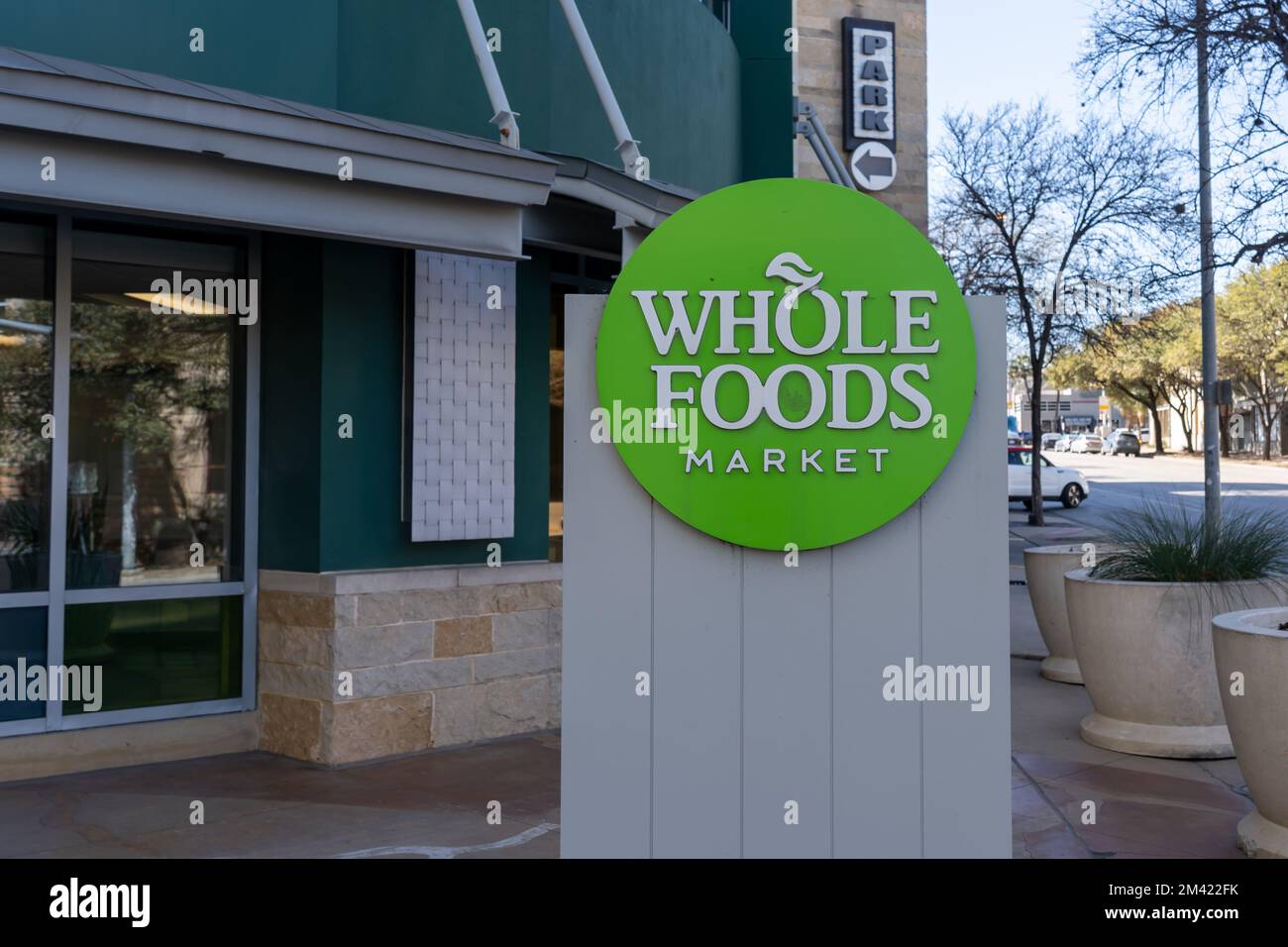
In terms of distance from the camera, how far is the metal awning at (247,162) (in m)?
4.91

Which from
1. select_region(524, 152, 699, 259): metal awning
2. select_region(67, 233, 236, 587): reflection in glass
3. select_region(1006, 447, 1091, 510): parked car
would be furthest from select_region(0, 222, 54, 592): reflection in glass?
select_region(1006, 447, 1091, 510): parked car

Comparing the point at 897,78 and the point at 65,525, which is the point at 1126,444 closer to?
the point at 897,78

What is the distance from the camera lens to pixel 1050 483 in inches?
1190

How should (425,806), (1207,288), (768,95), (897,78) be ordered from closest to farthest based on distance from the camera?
(425,806), (768,95), (1207,288), (897,78)

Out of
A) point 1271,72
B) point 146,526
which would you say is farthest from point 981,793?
point 1271,72

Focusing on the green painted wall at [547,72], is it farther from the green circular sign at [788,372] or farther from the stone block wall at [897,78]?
the stone block wall at [897,78]

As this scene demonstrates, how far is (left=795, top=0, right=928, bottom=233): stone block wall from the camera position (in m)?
21.9

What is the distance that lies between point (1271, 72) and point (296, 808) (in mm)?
9626

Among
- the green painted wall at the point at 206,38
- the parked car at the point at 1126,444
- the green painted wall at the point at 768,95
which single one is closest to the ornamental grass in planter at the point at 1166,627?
the green painted wall at the point at 206,38

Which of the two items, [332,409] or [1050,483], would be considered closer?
[332,409]

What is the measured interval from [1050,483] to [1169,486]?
326 inches

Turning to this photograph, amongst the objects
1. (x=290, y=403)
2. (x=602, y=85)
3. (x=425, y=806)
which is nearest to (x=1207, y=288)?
(x=602, y=85)

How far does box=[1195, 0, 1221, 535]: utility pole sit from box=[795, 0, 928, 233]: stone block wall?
19.2ft

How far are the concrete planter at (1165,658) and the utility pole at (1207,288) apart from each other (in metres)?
0.59
